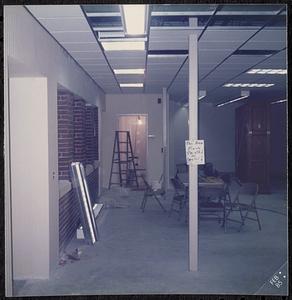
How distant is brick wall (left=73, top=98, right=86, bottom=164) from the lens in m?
7.71

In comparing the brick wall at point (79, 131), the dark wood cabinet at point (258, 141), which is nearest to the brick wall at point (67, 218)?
the brick wall at point (79, 131)

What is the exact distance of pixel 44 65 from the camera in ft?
15.1

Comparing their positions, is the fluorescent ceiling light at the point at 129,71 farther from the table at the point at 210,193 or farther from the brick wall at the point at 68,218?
the brick wall at the point at 68,218

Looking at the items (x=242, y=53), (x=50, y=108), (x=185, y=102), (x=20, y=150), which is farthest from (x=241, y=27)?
(x=185, y=102)

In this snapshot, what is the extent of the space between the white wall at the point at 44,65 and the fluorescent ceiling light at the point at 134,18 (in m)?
0.88

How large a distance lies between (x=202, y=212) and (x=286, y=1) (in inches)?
189

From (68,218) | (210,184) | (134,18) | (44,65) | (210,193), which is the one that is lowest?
(68,218)

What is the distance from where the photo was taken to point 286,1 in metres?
3.79

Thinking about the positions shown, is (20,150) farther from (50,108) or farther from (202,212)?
(202,212)

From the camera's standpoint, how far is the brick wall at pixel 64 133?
619 cm

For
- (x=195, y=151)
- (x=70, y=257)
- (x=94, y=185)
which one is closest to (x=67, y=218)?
(x=70, y=257)

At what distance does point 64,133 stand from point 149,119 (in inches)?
231

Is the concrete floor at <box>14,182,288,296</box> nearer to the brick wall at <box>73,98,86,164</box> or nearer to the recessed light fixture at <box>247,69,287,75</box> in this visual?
the brick wall at <box>73,98,86,164</box>

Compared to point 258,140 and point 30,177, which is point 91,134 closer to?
point 258,140
